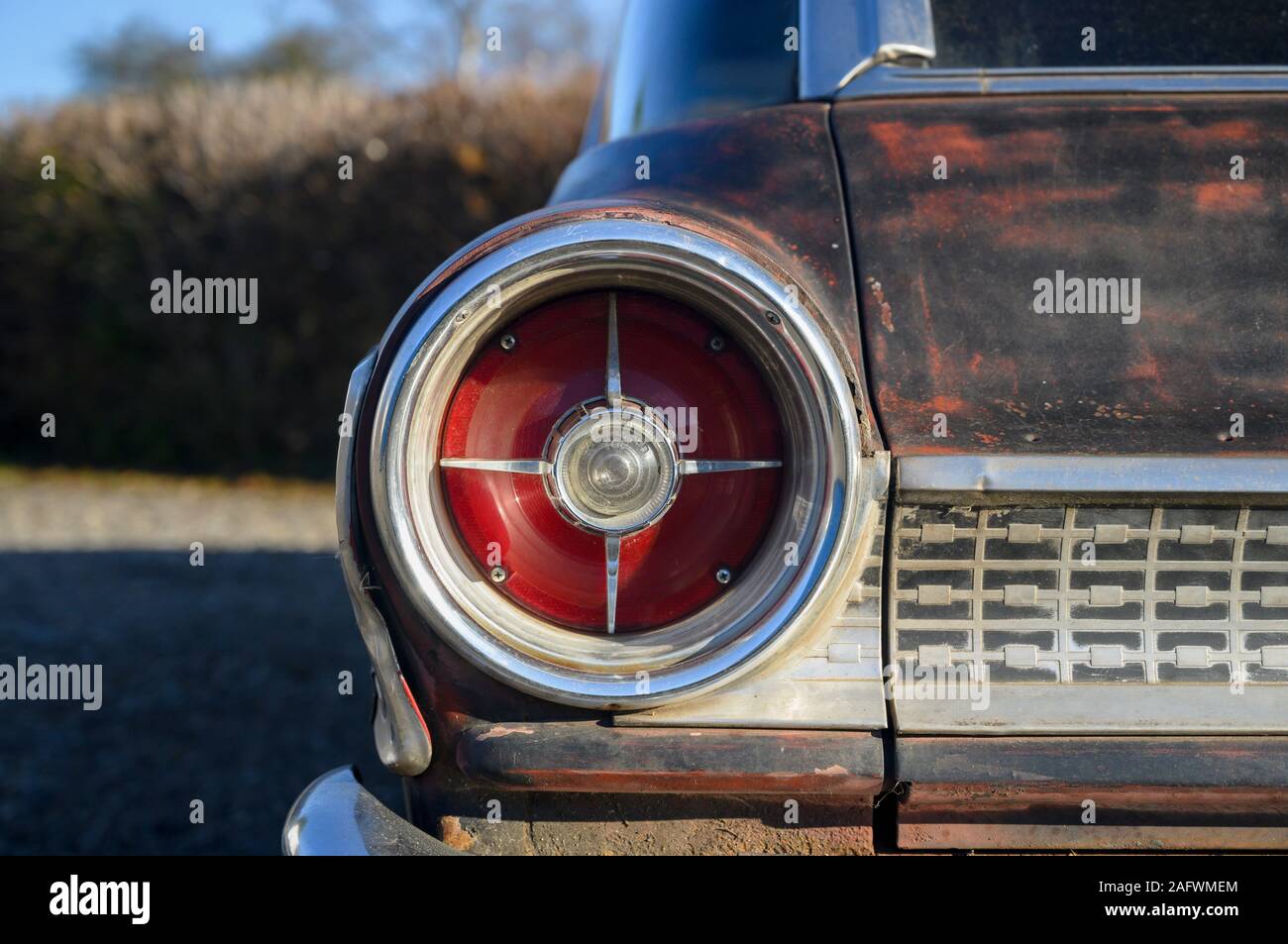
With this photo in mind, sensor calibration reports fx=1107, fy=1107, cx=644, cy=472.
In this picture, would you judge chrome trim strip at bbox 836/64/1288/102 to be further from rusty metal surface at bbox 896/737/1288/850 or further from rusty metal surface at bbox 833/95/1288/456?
rusty metal surface at bbox 896/737/1288/850

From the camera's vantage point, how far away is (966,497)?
1441 millimetres

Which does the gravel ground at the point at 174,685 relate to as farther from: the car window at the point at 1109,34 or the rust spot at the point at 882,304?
the car window at the point at 1109,34

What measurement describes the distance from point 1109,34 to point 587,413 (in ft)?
3.84

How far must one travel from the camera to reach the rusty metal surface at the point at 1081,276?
1.48 meters

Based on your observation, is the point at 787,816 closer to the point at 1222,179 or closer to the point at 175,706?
the point at 1222,179

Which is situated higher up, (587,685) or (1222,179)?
(1222,179)

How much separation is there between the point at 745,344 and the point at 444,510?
0.46 meters

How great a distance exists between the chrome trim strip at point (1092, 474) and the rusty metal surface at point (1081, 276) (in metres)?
0.03

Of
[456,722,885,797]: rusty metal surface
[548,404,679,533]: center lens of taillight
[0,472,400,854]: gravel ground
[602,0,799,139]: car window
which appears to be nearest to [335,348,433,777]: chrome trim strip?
[456,722,885,797]: rusty metal surface

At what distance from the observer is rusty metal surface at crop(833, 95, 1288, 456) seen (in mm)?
1478

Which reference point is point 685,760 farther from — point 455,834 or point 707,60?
point 707,60

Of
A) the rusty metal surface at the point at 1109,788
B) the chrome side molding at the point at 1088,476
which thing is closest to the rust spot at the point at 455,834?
the rusty metal surface at the point at 1109,788

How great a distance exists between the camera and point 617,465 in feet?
4.76
